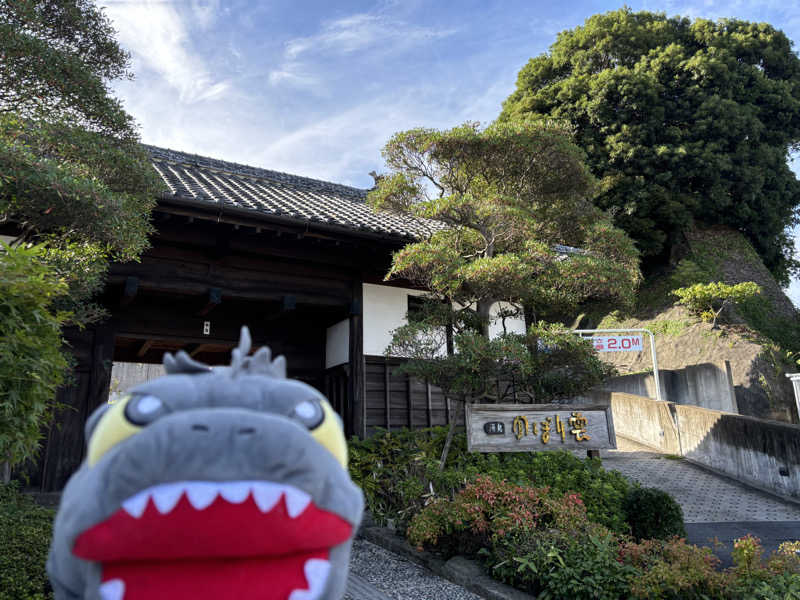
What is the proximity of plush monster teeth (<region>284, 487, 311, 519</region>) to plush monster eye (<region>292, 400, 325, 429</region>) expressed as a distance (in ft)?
0.76

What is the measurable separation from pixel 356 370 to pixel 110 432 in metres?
7.46

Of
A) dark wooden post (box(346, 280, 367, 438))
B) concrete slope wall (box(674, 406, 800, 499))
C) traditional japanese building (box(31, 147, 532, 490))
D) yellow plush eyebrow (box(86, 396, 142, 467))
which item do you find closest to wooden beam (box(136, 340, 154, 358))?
traditional japanese building (box(31, 147, 532, 490))

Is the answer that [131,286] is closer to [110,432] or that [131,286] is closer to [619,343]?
[110,432]

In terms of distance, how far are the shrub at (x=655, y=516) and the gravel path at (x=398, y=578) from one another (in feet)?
8.13

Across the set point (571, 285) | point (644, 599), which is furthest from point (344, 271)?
point (644, 599)

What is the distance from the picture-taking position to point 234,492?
146 cm

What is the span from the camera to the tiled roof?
830cm

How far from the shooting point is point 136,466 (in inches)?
57.3

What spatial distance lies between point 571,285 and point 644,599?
4.00 m

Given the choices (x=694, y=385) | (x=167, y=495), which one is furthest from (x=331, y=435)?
(x=694, y=385)

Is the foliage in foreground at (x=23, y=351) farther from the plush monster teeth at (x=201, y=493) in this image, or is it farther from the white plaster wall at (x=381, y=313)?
the white plaster wall at (x=381, y=313)

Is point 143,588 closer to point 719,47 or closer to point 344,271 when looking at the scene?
point 344,271

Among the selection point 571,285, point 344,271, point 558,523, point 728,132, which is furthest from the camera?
point 728,132

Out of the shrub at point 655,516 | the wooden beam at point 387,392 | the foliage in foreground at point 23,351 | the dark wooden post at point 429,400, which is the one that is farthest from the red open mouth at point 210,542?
the dark wooden post at point 429,400
